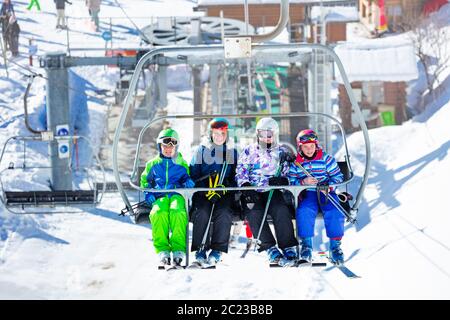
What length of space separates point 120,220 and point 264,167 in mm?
10062

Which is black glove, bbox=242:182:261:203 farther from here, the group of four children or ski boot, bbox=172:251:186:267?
ski boot, bbox=172:251:186:267

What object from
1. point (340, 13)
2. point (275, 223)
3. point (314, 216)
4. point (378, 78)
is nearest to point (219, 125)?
point (275, 223)

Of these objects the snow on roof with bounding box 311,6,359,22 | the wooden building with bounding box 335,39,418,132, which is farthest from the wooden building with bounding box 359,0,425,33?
the wooden building with bounding box 335,39,418,132

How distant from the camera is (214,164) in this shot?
6.64m

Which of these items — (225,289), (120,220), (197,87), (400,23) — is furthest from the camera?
(400,23)

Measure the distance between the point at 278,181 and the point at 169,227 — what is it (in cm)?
92

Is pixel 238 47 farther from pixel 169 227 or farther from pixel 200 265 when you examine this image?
pixel 200 265

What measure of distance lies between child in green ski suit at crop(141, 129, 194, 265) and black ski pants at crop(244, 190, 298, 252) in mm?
514

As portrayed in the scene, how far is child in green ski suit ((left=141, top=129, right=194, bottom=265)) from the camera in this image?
244 inches

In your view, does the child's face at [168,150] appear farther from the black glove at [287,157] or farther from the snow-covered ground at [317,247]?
the snow-covered ground at [317,247]

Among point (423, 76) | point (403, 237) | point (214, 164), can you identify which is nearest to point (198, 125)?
point (423, 76)

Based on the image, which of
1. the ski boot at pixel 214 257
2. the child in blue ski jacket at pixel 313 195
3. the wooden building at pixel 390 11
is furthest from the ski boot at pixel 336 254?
the wooden building at pixel 390 11

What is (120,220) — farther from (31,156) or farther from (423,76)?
(423,76)

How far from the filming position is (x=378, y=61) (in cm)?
2245
